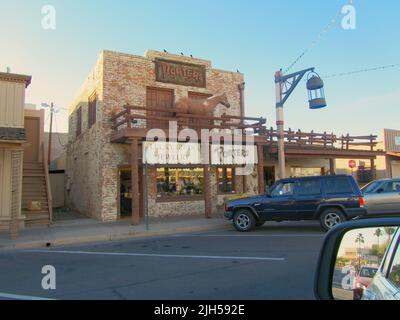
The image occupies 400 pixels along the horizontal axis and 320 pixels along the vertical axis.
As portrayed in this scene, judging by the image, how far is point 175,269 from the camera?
297 inches

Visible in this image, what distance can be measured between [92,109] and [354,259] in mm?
18025

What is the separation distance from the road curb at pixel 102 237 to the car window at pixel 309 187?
3553mm

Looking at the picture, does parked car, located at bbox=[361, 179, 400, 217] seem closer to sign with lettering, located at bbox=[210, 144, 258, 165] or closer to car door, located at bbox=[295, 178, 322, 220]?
car door, located at bbox=[295, 178, 322, 220]

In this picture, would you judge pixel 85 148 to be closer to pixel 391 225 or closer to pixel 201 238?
pixel 201 238

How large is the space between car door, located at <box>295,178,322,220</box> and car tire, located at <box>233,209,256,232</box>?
1568 millimetres

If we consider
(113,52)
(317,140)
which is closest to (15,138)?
(113,52)

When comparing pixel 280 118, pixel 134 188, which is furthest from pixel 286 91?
pixel 134 188

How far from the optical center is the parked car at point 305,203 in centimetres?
1199

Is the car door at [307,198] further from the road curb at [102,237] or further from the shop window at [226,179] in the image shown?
the shop window at [226,179]

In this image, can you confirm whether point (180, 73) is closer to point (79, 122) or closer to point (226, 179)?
point (226, 179)

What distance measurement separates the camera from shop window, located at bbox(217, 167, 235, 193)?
785 inches

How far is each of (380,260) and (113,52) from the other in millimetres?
16797

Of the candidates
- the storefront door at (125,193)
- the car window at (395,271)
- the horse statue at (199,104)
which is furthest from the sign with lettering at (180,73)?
the car window at (395,271)
